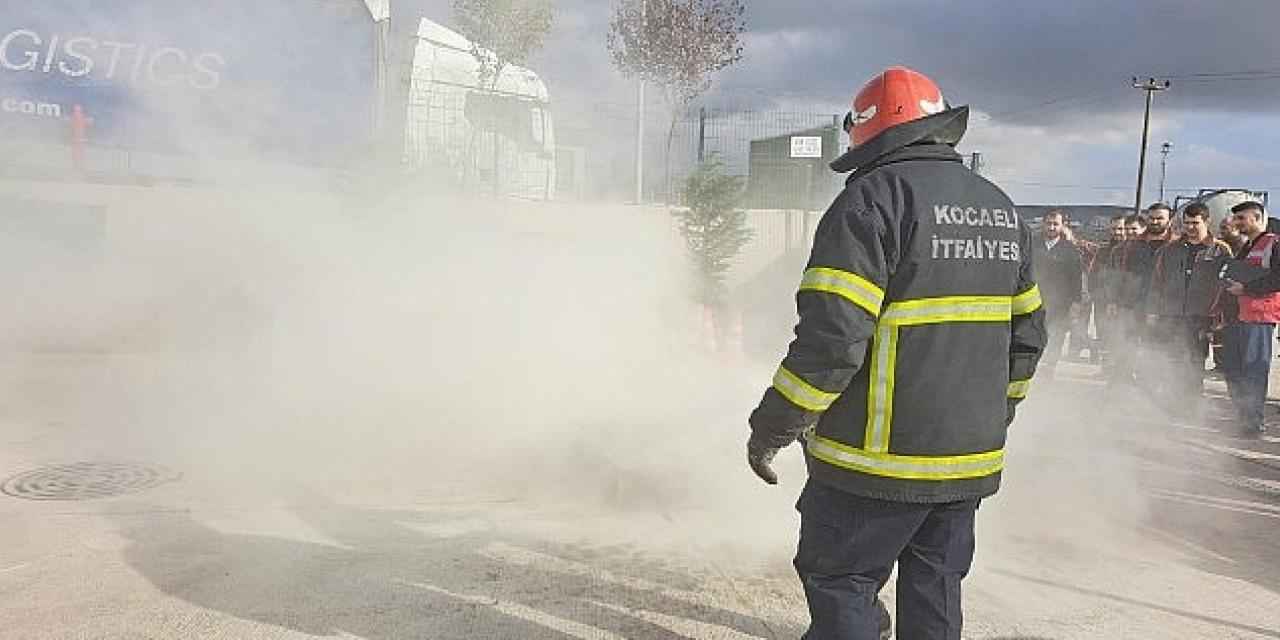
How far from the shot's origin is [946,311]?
218 centimetres

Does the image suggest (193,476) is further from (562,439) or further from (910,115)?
(910,115)

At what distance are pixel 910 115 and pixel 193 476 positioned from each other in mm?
3781

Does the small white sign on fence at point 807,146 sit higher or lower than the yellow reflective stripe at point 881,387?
higher

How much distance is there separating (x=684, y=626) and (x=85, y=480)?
10.1ft

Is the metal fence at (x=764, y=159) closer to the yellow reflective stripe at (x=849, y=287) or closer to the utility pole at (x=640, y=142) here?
the utility pole at (x=640, y=142)

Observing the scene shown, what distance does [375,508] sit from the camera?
4020 millimetres

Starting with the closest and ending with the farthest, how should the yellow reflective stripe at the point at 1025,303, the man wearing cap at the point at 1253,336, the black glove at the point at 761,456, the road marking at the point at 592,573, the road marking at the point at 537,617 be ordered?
the black glove at the point at 761,456 < the yellow reflective stripe at the point at 1025,303 < the road marking at the point at 537,617 < the road marking at the point at 592,573 < the man wearing cap at the point at 1253,336

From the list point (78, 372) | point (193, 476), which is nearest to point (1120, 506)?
point (193, 476)

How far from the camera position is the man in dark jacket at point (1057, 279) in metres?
7.54

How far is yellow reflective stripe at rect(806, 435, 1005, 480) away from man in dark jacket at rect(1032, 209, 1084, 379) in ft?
19.2

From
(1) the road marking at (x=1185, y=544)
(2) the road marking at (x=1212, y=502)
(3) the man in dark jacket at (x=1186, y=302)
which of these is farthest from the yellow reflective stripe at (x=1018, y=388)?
(3) the man in dark jacket at (x=1186, y=302)

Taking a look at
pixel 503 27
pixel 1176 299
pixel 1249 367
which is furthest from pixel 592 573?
pixel 1176 299

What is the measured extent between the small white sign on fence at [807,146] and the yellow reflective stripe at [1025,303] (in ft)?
28.1

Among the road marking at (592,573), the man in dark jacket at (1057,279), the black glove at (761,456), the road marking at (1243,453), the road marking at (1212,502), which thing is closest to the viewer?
the black glove at (761,456)
